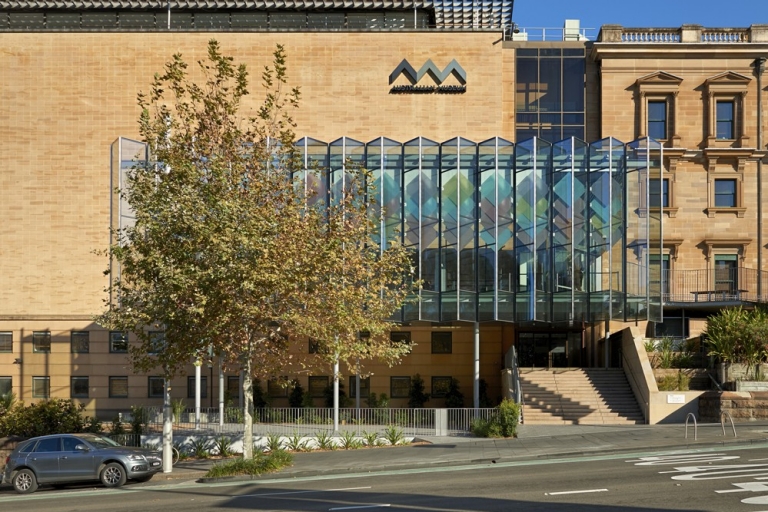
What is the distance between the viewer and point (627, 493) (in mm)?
19781

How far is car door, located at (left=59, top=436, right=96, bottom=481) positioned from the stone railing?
32751mm

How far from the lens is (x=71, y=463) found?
25.4 meters

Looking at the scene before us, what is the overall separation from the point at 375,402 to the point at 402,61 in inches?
656

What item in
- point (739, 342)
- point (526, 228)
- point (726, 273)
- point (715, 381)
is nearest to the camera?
point (739, 342)

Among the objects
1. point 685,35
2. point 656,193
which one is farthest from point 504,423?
point 685,35

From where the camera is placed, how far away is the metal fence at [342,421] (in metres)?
34.1

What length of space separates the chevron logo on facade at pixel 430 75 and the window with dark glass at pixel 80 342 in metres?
18.9

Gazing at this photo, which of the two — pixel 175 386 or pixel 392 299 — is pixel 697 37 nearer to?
pixel 392 299

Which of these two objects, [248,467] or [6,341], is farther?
[6,341]

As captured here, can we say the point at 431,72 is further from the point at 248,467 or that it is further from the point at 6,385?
the point at 248,467

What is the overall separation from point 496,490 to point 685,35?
3321 cm

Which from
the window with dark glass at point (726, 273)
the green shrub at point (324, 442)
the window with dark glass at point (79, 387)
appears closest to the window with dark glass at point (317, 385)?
the window with dark glass at point (79, 387)

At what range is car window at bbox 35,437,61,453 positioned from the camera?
25.7 metres

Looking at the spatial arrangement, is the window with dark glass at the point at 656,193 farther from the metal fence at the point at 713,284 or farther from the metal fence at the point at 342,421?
the metal fence at the point at 342,421
